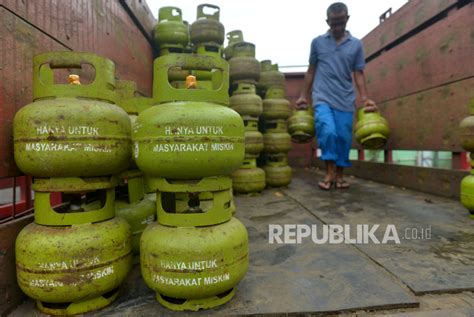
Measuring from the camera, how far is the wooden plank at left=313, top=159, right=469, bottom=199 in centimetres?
360

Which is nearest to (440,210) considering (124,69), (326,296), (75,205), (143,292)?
(326,296)

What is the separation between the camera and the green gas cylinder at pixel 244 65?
439 cm

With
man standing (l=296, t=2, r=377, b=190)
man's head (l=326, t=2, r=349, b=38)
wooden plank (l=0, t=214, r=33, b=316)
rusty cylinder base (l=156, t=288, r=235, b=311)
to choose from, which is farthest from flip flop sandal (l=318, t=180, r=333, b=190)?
wooden plank (l=0, t=214, r=33, b=316)

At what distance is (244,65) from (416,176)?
2.71 metres

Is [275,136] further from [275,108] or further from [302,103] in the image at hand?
[302,103]

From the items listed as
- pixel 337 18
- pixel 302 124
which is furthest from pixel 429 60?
pixel 302 124

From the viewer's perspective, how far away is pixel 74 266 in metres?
1.34

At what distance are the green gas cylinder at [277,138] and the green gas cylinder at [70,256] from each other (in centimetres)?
329

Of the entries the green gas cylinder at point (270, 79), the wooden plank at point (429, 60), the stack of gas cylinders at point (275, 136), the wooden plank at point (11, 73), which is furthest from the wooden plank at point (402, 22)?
the wooden plank at point (11, 73)

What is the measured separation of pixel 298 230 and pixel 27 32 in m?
2.12

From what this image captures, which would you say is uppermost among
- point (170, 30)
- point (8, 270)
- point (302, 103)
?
point (170, 30)

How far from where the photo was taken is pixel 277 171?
4.62m

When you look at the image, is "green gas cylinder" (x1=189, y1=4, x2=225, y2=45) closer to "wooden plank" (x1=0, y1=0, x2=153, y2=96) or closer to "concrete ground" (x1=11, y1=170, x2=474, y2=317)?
"wooden plank" (x1=0, y1=0, x2=153, y2=96)

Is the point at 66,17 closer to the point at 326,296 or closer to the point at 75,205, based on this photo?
the point at 75,205
